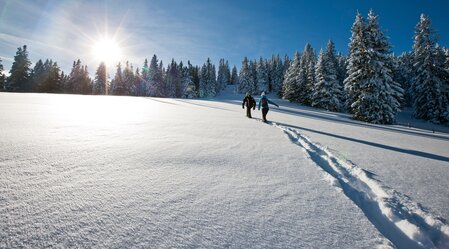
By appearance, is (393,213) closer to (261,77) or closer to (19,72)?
(19,72)

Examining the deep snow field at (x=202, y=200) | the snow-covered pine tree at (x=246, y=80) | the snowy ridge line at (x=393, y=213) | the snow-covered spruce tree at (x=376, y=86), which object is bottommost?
the snowy ridge line at (x=393, y=213)

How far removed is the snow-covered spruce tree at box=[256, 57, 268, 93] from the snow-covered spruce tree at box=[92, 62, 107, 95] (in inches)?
2292

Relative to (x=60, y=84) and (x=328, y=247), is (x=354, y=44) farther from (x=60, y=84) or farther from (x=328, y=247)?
(x=60, y=84)

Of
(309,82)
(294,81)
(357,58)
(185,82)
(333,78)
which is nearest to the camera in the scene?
(357,58)

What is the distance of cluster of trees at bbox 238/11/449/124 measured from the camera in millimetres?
23812

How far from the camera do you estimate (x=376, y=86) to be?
23.9 meters

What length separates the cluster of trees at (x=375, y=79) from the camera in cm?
2381

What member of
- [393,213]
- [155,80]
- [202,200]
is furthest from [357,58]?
[155,80]

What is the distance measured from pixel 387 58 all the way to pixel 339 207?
2933 cm

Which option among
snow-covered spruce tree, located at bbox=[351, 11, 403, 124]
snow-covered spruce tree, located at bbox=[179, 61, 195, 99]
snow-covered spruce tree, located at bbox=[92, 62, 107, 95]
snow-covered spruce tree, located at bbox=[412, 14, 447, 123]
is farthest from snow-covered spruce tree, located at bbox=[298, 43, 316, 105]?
snow-covered spruce tree, located at bbox=[92, 62, 107, 95]

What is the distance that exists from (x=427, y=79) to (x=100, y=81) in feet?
256

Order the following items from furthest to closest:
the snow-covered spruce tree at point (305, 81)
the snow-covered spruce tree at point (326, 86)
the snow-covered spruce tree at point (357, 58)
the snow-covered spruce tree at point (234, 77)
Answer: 1. the snow-covered spruce tree at point (234, 77)
2. the snow-covered spruce tree at point (305, 81)
3. the snow-covered spruce tree at point (326, 86)
4. the snow-covered spruce tree at point (357, 58)

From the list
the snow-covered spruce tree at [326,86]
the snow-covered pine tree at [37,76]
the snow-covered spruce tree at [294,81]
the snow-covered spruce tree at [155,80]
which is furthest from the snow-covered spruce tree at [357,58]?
the snow-covered pine tree at [37,76]

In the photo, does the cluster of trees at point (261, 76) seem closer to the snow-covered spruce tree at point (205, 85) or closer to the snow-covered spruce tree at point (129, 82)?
the snow-covered spruce tree at point (205, 85)
